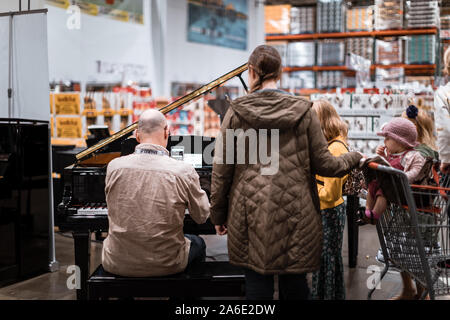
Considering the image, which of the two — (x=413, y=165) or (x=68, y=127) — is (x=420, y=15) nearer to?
(x=68, y=127)

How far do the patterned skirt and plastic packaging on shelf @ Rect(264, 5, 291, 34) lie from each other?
697cm

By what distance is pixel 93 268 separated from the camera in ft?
15.6

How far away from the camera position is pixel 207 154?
3789mm

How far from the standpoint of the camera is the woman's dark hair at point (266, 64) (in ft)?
7.78

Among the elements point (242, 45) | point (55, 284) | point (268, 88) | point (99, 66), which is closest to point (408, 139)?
point (268, 88)

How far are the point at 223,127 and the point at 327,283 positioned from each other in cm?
143

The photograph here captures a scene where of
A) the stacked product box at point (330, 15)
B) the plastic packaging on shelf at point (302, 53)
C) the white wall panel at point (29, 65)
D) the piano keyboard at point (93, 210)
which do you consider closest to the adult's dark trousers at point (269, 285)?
the piano keyboard at point (93, 210)

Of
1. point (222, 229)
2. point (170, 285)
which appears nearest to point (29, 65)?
point (170, 285)

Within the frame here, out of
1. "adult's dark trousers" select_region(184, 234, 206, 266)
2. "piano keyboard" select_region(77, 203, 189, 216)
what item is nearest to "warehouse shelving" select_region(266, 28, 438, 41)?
"piano keyboard" select_region(77, 203, 189, 216)

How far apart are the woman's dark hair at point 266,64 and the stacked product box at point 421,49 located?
6.86 metres

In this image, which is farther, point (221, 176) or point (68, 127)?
point (68, 127)

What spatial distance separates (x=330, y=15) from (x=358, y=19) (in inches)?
20.5

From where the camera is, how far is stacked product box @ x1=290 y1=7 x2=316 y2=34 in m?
9.49

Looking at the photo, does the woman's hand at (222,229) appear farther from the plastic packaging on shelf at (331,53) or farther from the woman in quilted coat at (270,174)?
the plastic packaging on shelf at (331,53)
